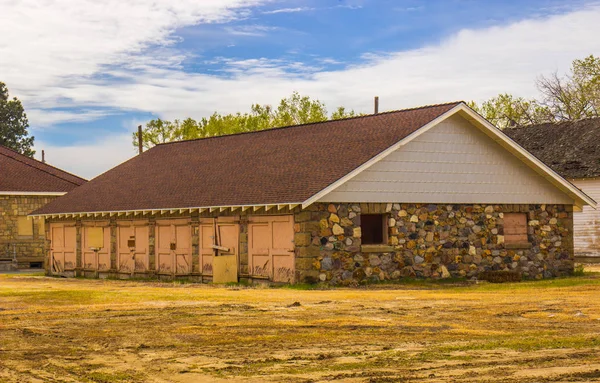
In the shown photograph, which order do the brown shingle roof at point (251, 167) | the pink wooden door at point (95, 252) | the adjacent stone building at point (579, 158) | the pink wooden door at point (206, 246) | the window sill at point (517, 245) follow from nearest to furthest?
the brown shingle roof at point (251, 167) < the pink wooden door at point (206, 246) < the window sill at point (517, 245) < the pink wooden door at point (95, 252) < the adjacent stone building at point (579, 158)

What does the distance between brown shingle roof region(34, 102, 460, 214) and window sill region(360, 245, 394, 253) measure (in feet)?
7.78

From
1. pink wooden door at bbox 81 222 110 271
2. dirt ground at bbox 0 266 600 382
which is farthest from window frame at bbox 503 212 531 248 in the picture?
pink wooden door at bbox 81 222 110 271

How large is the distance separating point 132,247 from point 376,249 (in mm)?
10115

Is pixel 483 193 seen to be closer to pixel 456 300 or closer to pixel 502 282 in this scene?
pixel 502 282

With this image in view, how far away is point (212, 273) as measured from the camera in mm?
29719

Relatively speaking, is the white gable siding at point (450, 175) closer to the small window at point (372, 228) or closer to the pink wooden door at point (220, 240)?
the small window at point (372, 228)

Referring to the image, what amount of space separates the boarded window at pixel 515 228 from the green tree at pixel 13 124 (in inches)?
2628

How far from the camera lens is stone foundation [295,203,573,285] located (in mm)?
26531

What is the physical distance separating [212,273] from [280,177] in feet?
12.5

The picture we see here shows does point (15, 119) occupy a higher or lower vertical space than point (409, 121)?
higher

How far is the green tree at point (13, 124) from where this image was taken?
88631mm

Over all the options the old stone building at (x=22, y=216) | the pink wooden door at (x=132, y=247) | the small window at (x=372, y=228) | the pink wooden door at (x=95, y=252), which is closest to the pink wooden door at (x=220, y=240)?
the pink wooden door at (x=132, y=247)

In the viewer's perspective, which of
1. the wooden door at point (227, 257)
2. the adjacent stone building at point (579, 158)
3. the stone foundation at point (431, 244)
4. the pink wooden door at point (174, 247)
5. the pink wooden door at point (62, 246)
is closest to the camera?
the stone foundation at point (431, 244)

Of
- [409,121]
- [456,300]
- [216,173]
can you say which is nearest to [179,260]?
[216,173]
